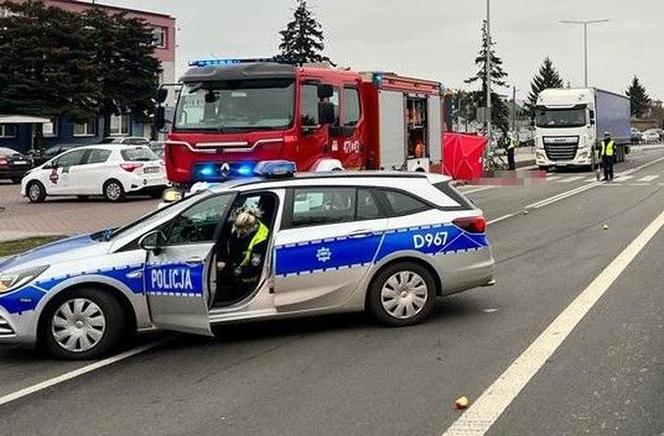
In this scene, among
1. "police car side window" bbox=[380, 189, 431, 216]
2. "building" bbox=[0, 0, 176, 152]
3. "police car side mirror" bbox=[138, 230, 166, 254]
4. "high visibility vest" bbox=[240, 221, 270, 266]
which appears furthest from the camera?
"building" bbox=[0, 0, 176, 152]

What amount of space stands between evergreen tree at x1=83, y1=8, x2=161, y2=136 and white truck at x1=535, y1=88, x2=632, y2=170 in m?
26.0

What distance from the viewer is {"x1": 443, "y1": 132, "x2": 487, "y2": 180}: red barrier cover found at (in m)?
22.5

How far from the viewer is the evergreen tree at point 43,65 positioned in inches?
1833

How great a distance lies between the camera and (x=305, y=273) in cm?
757

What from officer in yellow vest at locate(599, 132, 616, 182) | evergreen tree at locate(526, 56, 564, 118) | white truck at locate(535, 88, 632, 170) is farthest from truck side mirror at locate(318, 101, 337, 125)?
evergreen tree at locate(526, 56, 564, 118)

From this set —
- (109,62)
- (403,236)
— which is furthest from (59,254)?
(109,62)

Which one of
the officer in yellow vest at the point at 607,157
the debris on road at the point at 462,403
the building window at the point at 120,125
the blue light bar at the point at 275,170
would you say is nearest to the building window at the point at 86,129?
the building window at the point at 120,125

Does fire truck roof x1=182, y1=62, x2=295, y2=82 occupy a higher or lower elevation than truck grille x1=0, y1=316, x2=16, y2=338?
higher

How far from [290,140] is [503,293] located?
416 cm

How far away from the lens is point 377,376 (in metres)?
6.28

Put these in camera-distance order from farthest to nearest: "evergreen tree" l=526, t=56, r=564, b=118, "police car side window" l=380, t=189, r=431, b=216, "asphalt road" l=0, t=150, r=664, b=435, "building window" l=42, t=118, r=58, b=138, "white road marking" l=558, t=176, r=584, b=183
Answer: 1. "evergreen tree" l=526, t=56, r=564, b=118
2. "building window" l=42, t=118, r=58, b=138
3. "white road marking" l=558, t=176, r=584, b=183
4. "police car side window" l=380, t=189, r=431, b=216
5. "asphalt road" l=0, t=150, r=664, b=435

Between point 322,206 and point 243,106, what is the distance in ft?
16.2

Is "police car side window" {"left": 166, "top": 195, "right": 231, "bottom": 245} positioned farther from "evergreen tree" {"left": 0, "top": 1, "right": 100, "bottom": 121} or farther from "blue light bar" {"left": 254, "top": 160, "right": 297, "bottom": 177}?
"evergreen tree" {"left": 0, "top": 1, "right": 100, "bottom": 121}

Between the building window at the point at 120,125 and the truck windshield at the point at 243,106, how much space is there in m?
48.0
